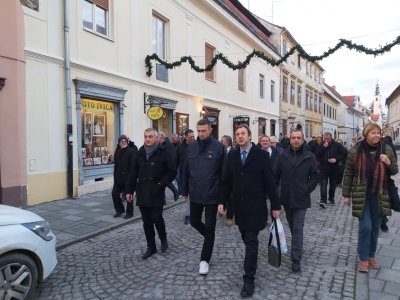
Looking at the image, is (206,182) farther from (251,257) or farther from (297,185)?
(297,185)

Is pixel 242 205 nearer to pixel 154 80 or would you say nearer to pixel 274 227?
pixel 274 227


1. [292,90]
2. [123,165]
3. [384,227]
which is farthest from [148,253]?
[292,90]

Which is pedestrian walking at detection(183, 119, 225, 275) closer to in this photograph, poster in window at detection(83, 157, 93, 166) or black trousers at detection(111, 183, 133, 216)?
black trousers at detection(111, 183, 133, 216)

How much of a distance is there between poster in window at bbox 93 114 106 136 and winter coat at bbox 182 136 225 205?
6.96 meters

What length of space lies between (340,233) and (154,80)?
8770mm

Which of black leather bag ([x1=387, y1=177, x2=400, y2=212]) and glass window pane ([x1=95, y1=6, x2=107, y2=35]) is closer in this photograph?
black leather bag ([x1=387, y1=177, x2=400, y2=212])

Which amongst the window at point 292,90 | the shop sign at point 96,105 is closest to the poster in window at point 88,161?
the shop sign at point 96,105

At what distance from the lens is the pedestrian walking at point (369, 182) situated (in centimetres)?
411

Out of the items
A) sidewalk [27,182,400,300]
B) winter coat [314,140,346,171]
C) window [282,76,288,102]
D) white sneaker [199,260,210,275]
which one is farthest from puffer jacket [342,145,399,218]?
window [282,76,288,102]

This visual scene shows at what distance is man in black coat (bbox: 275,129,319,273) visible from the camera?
4.39 m

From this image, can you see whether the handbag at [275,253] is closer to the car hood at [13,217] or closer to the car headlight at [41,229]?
the car headlight at [41,229]

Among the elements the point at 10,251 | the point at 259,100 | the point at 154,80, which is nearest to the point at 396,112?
the point at 259,100

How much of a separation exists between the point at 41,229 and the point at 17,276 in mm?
498

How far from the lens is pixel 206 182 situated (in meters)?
4.25
